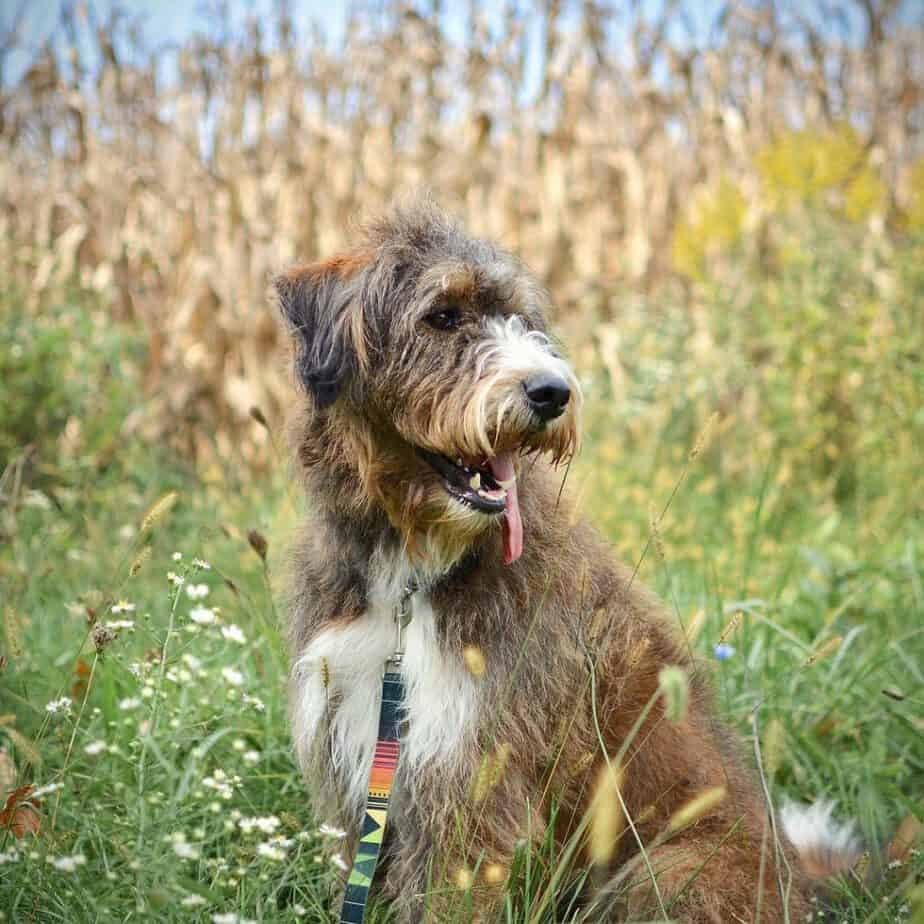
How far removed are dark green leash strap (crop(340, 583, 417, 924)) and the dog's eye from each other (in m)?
0.85

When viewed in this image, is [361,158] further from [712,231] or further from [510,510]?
[510,510]

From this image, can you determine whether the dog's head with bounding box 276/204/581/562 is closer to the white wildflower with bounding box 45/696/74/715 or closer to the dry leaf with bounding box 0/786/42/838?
the white wildflower with bounding box 45/696/74/715

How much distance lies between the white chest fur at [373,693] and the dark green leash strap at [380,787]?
30 mm

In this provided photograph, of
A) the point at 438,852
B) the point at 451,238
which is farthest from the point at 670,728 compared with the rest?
the point at 451,238

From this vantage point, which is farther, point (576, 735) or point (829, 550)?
point (829, 550)

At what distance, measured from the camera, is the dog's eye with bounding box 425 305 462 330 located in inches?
115

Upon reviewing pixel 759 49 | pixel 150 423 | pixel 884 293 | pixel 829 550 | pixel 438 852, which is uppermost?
pixel 759 49

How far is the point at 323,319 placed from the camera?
2.87 m

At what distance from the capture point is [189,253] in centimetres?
839

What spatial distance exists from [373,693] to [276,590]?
4.88 feet

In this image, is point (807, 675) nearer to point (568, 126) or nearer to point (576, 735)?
point (576, 735)

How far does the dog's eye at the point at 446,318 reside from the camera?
292cm

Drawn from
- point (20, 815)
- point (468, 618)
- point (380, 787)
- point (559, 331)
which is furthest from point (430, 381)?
point (559, 331)

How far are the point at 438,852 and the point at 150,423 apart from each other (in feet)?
18.8
